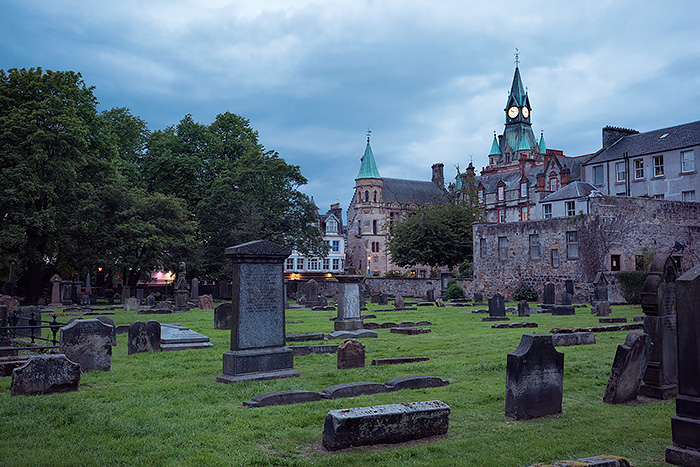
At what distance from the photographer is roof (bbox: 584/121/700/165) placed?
43875 millimetres

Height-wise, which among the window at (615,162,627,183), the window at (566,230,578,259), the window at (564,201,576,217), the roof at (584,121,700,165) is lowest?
the window at (566,230,578,259)

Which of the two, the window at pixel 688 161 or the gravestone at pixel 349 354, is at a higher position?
the window at pixel 688 161

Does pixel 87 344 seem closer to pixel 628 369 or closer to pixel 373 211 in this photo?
pixel 628 369

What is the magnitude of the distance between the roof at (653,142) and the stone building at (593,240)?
24.0ft

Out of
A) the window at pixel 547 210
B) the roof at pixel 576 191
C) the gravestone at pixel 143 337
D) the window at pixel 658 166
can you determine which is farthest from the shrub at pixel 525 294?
the gravestone at pixel 143 337

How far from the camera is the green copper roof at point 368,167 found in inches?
3971

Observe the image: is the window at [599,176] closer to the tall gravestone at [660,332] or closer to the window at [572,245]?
the window at [572,245]

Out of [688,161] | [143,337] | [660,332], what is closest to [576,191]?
[688,161]

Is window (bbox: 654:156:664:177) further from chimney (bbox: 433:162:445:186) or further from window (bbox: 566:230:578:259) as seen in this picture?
chimney (bbox: 433:162:445:186)

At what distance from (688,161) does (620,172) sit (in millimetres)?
5144

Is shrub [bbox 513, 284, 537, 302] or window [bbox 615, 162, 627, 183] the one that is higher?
window [bbox 615, 162, 627, 183]

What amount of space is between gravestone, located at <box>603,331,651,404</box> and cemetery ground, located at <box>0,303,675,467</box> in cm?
22

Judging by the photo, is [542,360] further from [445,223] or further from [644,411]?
[445,223]

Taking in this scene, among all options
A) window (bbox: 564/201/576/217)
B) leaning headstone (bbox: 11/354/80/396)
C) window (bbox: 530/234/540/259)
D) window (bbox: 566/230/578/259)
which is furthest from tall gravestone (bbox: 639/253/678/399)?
window (bbox: 564/201/576/217)
